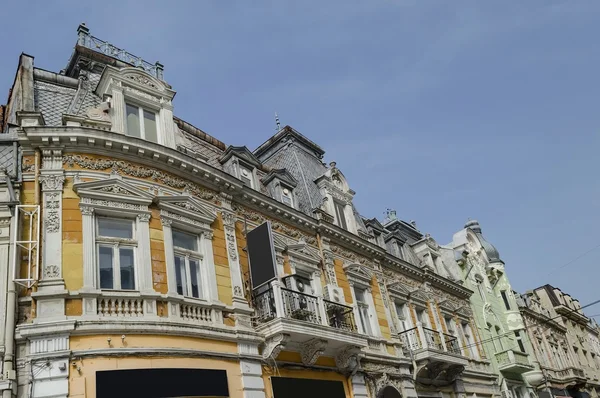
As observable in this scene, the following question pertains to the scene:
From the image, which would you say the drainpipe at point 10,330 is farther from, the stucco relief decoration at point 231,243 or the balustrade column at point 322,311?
the balustrade column at point 322,311

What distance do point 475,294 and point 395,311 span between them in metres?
10.8

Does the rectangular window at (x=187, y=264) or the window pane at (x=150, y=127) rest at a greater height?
the window pane at (x=150, y=127)

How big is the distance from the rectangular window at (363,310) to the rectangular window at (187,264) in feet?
24.0

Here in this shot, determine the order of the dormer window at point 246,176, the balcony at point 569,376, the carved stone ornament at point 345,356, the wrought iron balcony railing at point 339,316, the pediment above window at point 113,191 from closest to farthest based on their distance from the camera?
the pediment above window at point 113,191
the carved stone ornament at point 345,356
the wrought iron balcony railing at point 339,316
the dormer window at point 246,176
the balcony at point 569,376

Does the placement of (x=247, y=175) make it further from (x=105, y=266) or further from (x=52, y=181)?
(x=52, y=181)

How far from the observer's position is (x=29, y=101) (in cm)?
1302

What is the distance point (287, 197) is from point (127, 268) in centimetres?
765

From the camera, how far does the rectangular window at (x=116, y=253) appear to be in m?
11.6

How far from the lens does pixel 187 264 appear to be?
43.1ft

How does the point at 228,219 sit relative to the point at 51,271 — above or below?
above

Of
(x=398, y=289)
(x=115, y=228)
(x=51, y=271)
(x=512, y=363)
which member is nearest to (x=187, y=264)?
(x=115, y=228)

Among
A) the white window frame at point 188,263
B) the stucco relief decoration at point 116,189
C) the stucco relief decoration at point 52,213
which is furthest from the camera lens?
the white window frame at point 188,263

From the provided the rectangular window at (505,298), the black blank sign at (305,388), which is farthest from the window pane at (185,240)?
the rectangular window at (505,298)

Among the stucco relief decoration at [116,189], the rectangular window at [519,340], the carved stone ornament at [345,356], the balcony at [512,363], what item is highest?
the stucco relief decoration at [116,189]
